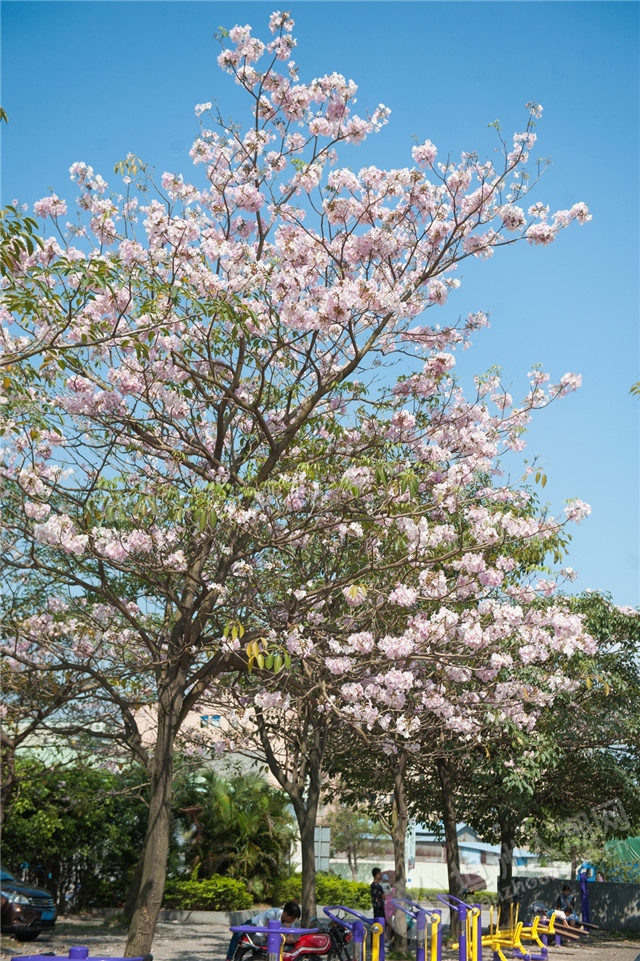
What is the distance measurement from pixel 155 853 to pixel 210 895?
47.1ft

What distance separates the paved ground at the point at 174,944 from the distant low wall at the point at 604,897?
3.01m

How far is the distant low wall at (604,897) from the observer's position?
25.9 metres

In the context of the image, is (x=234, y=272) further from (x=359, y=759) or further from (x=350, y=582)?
(x=359, y=759)

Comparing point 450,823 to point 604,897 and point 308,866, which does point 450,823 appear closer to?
point 308,866

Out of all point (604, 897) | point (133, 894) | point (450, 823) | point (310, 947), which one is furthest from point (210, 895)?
point (310, 947)

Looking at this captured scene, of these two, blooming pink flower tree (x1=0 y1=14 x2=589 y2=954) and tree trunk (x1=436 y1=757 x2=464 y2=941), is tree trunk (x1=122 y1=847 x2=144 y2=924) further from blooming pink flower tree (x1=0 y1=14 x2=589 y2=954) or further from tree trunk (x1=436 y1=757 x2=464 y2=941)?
blooming pink flower tree (x1=0 y1=14 x2=589 y2=954)

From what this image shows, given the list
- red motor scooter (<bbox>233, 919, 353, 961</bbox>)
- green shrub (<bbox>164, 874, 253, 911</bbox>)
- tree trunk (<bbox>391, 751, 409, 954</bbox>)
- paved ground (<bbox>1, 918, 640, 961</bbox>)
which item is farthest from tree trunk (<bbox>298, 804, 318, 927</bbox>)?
green shrub (<bbox>164, 874, 253, 911</bbox>)

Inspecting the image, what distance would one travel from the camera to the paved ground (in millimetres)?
15266

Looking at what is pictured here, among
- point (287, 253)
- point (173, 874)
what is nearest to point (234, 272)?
point (287, 253)

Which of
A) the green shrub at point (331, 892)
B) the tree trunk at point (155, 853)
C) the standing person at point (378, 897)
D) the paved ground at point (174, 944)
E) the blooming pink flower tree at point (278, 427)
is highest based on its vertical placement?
the blooming pink flower tree at point (278, 427)

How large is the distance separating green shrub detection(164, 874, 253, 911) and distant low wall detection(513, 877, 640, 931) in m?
8.14

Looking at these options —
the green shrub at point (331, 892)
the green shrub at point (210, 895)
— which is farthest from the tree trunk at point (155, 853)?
the green shrub at point (331, 892)

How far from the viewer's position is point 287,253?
850cm

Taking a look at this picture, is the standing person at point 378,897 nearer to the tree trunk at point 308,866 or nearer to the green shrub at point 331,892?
the tree trunk at point 308,866
